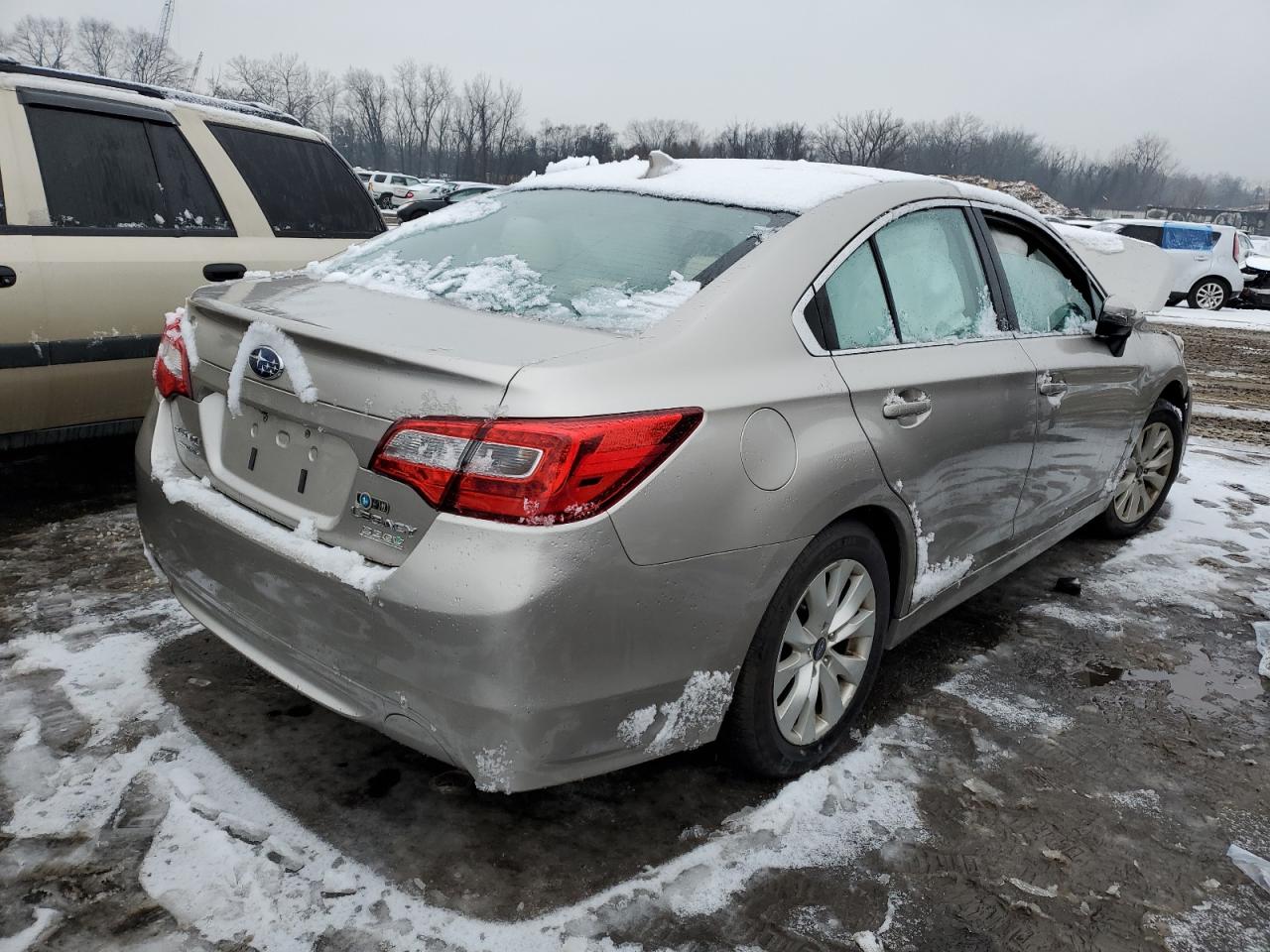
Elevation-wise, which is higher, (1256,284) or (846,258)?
(846,258)

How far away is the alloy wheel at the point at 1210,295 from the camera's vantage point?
20188 millimetres

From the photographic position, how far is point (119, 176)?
13.7ft

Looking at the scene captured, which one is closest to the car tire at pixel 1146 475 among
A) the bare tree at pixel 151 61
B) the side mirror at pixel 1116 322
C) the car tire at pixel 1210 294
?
the side mirror at pixel 1116 322

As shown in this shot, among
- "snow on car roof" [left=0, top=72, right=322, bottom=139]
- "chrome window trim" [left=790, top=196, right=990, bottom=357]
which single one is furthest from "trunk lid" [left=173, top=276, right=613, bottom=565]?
"snow on car roof" [left=0, top=72, right=322, bottom=139]

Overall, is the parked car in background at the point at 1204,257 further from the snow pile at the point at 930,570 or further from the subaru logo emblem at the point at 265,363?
the subaru logo emblem at the point at 265,363

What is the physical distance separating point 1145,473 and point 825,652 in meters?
3.13

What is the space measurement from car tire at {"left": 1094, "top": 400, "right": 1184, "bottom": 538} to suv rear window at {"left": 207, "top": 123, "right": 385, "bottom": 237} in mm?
4128

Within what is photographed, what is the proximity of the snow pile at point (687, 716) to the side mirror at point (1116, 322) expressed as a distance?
244 cm

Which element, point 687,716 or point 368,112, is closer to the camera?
point 687,716

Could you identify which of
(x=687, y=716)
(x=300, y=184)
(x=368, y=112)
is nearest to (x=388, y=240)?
(x=687, y=716)

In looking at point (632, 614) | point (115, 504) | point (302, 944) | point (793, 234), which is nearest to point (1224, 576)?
point (793, 234)

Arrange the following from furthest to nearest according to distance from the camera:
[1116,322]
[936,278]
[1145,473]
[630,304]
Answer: [1145,473] → [1116,322] → [936,278] → [630,304]

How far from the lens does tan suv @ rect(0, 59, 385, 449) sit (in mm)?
3803

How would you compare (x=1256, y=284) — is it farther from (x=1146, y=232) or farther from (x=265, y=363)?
(x=265, y=363)
